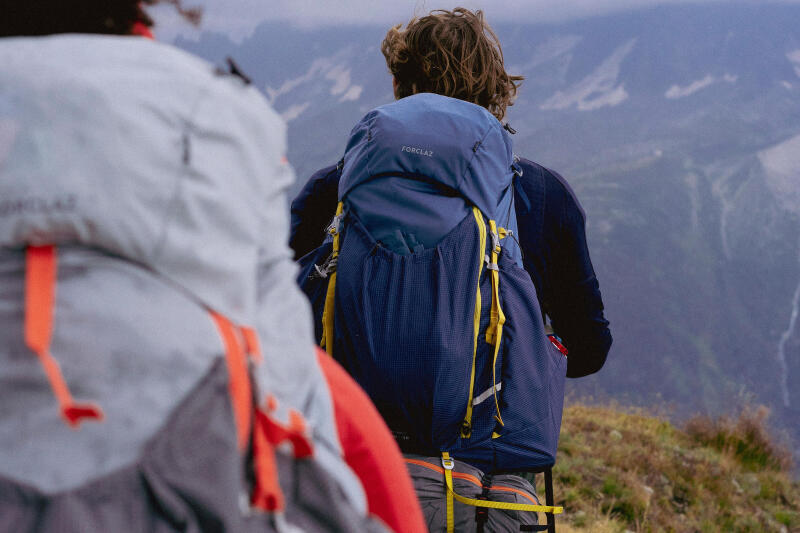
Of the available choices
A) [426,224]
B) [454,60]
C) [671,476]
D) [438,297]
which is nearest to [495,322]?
[438,297]

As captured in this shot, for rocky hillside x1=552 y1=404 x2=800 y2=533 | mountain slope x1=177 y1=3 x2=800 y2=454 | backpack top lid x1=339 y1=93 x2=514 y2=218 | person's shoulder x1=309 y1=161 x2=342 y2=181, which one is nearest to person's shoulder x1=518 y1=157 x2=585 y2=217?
backpack top lid x1=339 y1=93 x2=514 y2=218

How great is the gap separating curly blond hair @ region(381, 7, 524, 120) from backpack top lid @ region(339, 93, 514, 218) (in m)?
0.19

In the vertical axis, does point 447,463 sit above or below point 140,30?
below

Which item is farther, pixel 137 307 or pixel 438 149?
pixel 438 149

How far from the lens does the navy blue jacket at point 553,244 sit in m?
1.58

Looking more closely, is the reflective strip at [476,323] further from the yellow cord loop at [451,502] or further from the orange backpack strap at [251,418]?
the orange backpack strap at [251,418]

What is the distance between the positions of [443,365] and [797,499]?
4829 mm

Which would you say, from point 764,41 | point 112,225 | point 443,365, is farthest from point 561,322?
point 764,41

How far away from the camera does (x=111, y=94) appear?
57cm

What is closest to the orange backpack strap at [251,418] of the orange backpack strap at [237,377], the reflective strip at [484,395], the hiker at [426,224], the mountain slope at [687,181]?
the orange backpack strap at [237,377]

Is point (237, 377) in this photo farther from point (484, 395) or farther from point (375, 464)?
point (484, 395)

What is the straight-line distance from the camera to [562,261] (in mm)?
1657

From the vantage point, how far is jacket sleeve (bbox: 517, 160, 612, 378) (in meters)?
1.58

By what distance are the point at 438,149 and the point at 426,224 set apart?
184mm
